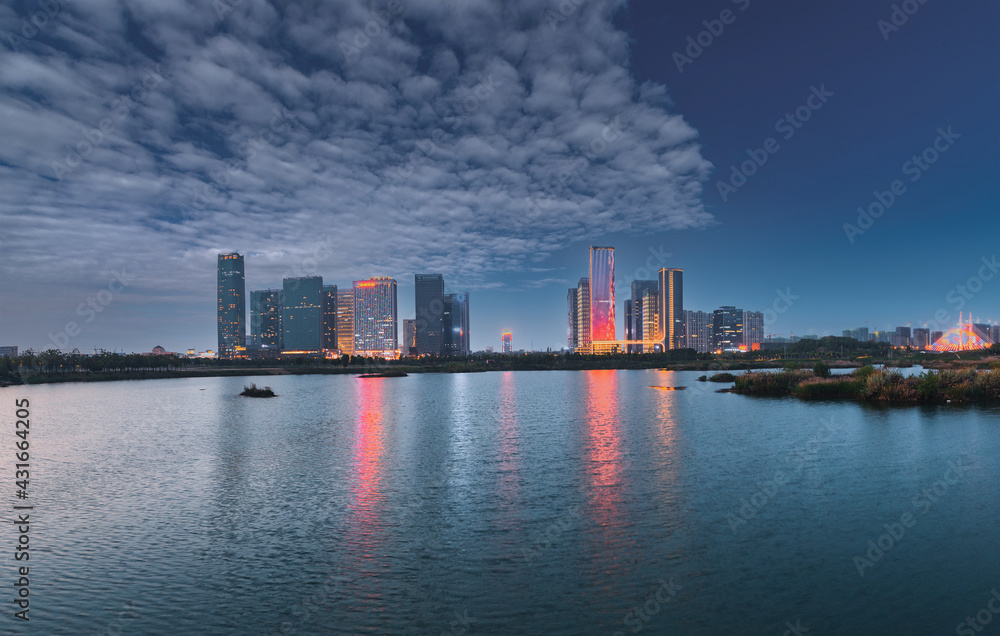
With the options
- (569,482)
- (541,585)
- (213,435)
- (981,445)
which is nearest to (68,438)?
(213,435)

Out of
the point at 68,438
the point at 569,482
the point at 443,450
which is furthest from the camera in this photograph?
the point at 68,438

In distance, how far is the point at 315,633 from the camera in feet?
47.3

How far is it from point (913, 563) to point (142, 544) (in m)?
29.3

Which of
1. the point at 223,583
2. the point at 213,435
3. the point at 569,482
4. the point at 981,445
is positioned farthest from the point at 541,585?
the point at 213,435

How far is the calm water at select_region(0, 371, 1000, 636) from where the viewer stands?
1548 cm

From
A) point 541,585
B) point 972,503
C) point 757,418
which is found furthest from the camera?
point 757,418

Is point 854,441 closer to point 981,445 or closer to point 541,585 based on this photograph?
point 981,445

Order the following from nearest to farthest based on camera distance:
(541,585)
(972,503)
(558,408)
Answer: (541,585), (972,503), (558,408)

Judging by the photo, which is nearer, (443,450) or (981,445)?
(981,445)

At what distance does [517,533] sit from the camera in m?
22.1

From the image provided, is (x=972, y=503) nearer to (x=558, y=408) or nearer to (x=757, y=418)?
(x=757, y=418)

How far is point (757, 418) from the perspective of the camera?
56156mm

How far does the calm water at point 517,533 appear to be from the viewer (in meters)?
15.5

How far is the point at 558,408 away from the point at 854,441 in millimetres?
36138
